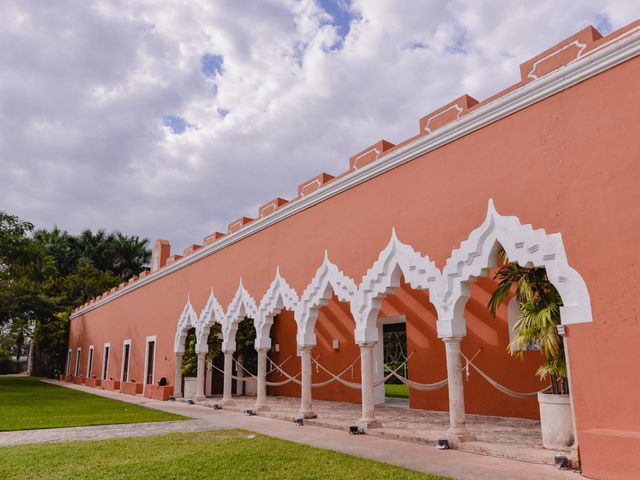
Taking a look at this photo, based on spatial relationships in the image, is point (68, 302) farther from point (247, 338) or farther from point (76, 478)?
point (76, 478)

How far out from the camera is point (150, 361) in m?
15.7

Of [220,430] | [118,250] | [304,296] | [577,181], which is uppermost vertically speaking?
[118,250]

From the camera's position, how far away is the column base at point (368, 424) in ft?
22.0

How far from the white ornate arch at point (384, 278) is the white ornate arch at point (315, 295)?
69 cm

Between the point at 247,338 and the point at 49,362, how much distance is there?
72.0 feet

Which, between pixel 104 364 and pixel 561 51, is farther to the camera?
pixel 104 364

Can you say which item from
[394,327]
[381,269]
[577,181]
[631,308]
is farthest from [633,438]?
[394,327]

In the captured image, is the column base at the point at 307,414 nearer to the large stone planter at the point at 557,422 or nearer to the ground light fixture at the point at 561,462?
the large stone planter at the point at 557,422

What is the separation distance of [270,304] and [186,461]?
472cm

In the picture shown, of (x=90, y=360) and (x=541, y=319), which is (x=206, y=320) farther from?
(x=90, y=360)

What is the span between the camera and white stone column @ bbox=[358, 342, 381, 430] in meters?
6.78

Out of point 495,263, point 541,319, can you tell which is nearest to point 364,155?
point 495,263

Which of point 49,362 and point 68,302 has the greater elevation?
point 68,302

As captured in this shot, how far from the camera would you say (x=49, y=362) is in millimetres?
29828
